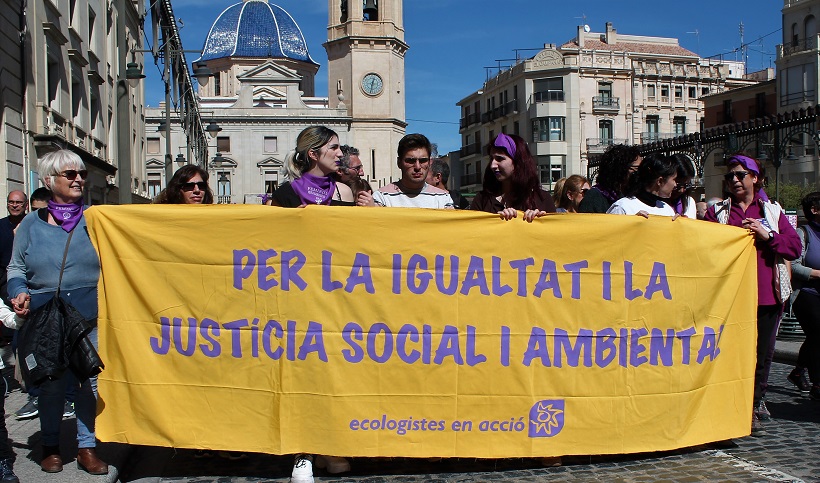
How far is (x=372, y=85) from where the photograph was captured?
8469 cm

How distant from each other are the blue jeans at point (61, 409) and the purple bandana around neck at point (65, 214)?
849mm

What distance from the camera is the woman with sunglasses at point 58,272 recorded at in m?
4.61

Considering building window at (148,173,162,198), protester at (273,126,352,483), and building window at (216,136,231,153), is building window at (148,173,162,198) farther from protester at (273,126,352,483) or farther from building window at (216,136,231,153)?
protester at (273,126,352,483)

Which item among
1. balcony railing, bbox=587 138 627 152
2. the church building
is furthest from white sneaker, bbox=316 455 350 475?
the church building

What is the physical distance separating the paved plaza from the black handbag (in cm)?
62

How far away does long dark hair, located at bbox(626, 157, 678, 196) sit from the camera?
5.42m

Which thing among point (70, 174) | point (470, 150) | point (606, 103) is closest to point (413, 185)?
point (70, 174)

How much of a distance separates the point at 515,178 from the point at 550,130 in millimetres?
63481

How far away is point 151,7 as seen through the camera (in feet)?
62.3

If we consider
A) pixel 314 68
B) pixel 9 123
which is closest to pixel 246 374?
pixel 9 123

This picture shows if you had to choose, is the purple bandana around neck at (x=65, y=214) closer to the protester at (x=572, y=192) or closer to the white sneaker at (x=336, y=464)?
the white sneaker at (x=336, y=464)

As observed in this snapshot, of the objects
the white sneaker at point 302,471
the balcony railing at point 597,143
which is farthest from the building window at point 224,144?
the white sneaker at point 302,471

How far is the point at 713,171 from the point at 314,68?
187 feet

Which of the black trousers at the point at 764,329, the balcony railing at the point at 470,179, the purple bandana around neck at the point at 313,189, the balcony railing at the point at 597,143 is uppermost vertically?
the balcony railing at the point at 597,143
